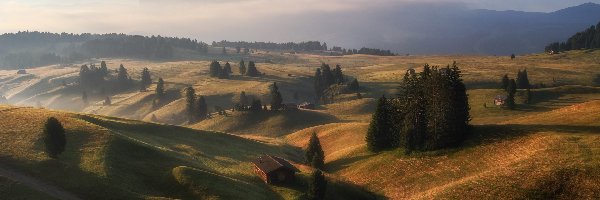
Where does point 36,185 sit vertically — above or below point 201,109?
above

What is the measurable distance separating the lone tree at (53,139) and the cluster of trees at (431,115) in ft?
159

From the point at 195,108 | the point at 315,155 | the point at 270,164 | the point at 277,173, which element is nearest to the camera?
the point at 277,173

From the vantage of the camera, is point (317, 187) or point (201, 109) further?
point (201, 109)

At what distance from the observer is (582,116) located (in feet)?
220

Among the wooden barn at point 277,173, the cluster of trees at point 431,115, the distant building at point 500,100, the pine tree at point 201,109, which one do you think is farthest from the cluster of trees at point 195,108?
the wooden barn at point 277,173

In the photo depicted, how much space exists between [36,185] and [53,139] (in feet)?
25.1

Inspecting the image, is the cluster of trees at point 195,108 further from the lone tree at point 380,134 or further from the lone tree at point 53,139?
the lone tree at point 53,139

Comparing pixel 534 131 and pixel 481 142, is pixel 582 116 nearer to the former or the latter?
pixel 534 131

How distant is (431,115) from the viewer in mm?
69250

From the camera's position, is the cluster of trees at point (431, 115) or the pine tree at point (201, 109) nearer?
the cluster of trees at point (431, 115)

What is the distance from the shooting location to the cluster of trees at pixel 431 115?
66312mm

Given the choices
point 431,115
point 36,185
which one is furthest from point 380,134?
point 36,185

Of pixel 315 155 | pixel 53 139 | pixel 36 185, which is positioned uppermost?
pixel 53 139

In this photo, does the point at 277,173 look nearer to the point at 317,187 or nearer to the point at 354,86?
the point at 317,187
